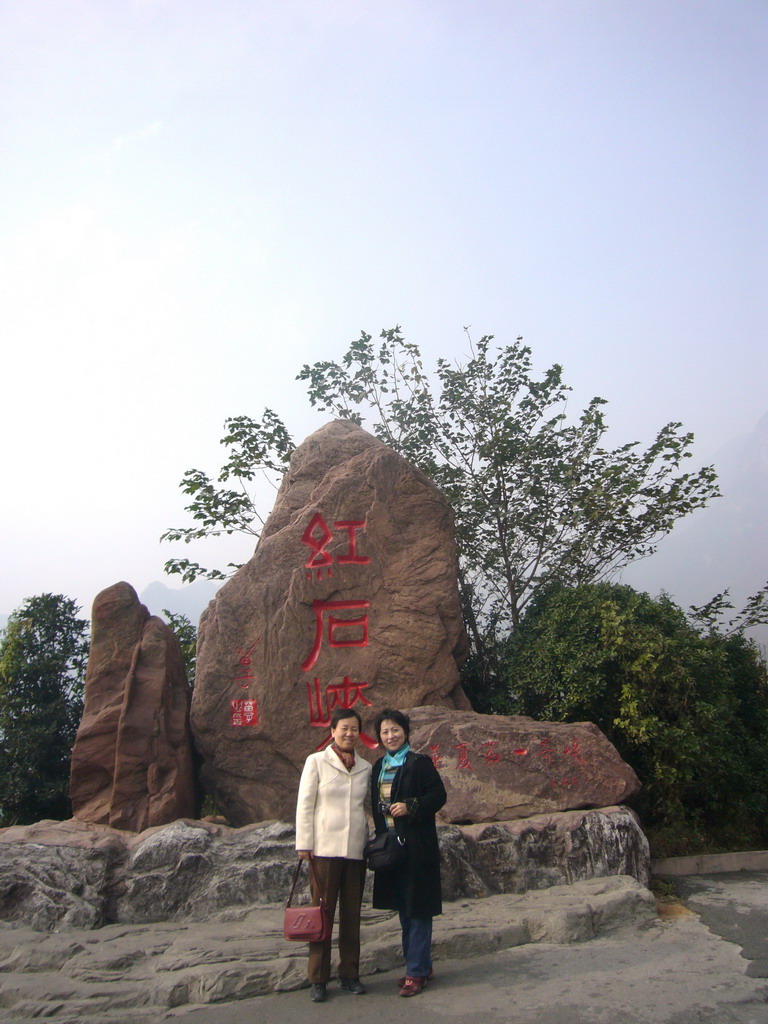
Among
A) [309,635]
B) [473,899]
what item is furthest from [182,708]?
[473,899]

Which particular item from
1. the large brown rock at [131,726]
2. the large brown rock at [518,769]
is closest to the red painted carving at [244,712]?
the large brown rock at [131,726]

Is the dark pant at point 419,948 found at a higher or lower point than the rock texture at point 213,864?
lower

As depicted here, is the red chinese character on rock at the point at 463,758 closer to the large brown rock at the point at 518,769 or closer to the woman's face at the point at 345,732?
the large brown rock at the point at 518,769

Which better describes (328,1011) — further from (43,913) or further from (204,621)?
(204,621)

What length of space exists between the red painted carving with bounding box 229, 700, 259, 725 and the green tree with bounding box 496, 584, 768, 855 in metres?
2.14

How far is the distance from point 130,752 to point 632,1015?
367 cm

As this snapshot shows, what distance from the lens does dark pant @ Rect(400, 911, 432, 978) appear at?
3576 mm

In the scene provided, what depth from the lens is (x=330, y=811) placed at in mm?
3625

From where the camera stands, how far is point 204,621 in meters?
6.32

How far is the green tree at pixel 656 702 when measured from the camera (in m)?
5.84

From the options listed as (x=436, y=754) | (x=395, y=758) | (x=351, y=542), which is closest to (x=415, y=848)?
(x=395, y=758)

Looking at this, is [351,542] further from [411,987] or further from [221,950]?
[411,987]

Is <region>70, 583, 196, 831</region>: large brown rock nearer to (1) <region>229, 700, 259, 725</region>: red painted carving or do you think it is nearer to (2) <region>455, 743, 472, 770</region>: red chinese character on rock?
(1) <region>229, 700, 259, 725</region>: red painted carving

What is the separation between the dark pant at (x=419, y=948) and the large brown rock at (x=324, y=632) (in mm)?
2306
